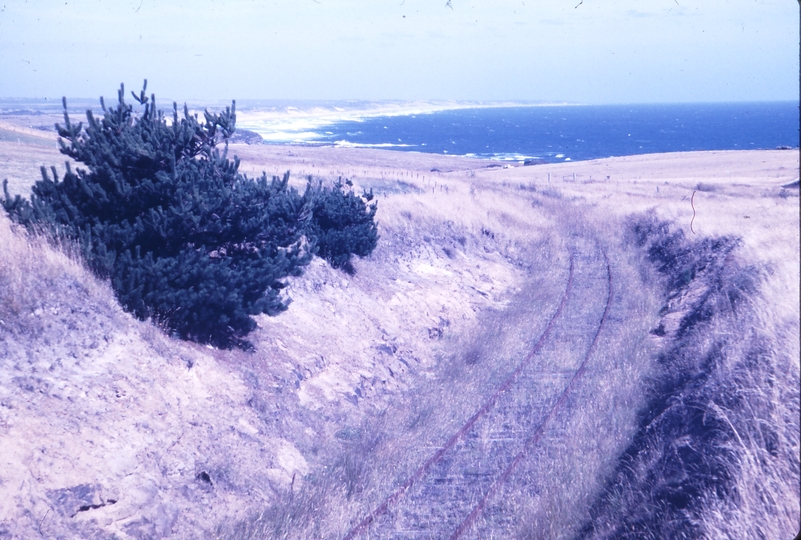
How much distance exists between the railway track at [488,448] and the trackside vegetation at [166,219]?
13.8ft

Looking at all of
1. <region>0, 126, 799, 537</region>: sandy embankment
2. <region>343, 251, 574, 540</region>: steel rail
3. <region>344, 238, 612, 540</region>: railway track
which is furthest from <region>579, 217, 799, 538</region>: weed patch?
<region>343, 251, 574, 540</region>: steel rail

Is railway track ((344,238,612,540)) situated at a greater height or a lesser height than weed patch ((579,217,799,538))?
lesser

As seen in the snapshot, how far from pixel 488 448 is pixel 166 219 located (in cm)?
620

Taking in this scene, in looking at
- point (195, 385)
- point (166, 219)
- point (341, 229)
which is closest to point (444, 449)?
point (195, 385)

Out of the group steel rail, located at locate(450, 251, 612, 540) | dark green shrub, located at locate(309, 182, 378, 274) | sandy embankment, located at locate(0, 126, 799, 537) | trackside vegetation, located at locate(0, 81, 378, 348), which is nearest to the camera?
sandy embankment, located at locate(0, 126, 799, 537)

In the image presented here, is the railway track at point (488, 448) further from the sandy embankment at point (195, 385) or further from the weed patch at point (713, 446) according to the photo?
the sandy embankment at point (195, 385)

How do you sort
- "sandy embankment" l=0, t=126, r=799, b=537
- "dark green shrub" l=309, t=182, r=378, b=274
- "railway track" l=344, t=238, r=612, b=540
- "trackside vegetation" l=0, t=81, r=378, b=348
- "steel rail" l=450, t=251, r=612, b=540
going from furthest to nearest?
"dark green shrub" l=309, t=182, r=378, b=274 → "trackside vegetation" l=0, t=81, r=378, b=348 → "railway track" l=344, t=238, r=612, b=540 → "steel rail" l=450, t=251, r=612, b=540 → "sandy embankment" l=0, t=126, r=799, b=537

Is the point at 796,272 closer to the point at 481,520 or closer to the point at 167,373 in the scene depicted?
the point at 481,520

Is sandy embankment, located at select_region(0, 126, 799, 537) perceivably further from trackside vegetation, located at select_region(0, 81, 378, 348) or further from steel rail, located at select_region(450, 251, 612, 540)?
steel rail, located at select_region(450, 251, 612, 540)

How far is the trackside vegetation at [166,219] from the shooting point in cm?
950

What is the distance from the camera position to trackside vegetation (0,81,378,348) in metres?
9.50

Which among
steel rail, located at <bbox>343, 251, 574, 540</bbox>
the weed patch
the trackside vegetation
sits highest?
the trackside vegetation

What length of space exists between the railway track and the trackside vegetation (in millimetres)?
4195

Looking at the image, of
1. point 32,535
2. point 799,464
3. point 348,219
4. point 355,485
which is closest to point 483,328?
point 348,219
